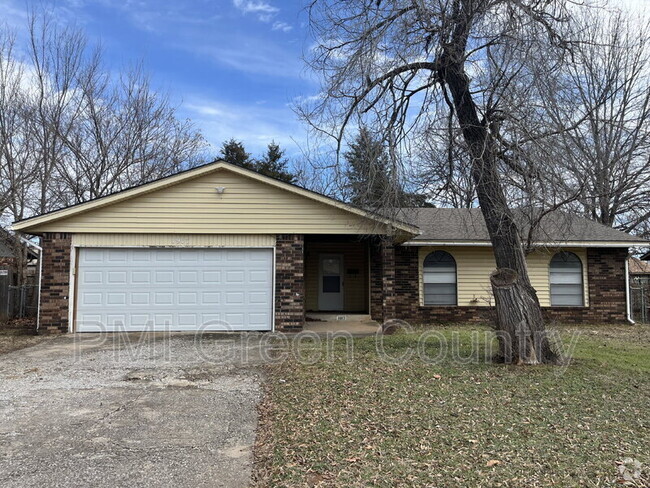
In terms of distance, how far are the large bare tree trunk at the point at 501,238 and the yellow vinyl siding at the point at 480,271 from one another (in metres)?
5.72

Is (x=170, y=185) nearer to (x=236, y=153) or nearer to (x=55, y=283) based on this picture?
(x=55, y=283)

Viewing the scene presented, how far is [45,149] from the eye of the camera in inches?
612

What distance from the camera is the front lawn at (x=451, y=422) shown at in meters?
3.44

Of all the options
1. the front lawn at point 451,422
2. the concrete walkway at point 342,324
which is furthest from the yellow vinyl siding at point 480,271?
the front lawn at point 451,422

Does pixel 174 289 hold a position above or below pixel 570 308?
above

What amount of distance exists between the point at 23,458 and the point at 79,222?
25.5 ft

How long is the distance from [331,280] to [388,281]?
3520 mm

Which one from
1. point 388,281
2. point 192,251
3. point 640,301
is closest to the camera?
point 192,251

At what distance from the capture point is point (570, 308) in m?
13.0

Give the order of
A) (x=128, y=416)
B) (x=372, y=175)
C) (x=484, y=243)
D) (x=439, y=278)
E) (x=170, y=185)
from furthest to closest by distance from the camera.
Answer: (x=439, y=278) → (x=484, y=243) → (x=170, y=185) → (x=372, y=175) → (x=128, y=416)

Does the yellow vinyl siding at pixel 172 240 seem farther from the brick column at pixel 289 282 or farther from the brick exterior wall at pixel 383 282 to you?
the brick exterior wall at pixel 383 282

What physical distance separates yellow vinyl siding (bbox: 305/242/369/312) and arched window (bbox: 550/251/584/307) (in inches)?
221

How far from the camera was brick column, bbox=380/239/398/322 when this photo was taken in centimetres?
1125

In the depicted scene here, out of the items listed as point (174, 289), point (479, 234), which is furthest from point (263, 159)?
point (174, 289)
